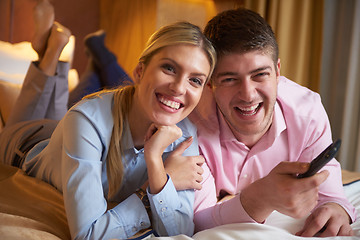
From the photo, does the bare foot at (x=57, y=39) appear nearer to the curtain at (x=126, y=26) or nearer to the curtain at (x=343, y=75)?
the curtain at (x=126, y=26)

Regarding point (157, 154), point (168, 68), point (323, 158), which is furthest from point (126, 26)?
point (323, 158)

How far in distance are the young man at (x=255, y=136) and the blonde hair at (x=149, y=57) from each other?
0.10m

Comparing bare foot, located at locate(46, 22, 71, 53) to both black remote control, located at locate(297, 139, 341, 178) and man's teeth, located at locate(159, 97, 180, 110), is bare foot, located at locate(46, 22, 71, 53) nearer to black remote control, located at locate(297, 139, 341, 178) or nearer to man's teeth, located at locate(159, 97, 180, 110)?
man's teeth, located at locate(159, 97, 180, 110)

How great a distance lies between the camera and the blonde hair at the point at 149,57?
1.09 metres

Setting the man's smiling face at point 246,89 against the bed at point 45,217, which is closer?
the bed at point 45,217

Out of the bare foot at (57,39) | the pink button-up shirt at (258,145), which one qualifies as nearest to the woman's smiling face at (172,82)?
the pink button-up shirt at (258,145)

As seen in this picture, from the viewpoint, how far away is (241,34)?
1.18 m

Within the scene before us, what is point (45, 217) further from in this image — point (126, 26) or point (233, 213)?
point (126, 26)

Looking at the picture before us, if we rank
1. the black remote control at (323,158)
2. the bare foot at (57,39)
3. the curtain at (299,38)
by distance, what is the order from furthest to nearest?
the curtain at (299,38), the bare foot at (57,39), the black remote control at (323,158)

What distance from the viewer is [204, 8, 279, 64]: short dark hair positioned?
117cm

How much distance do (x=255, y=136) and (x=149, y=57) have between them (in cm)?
47

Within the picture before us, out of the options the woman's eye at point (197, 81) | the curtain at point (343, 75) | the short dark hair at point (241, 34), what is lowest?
the curtain at point (343, 75)

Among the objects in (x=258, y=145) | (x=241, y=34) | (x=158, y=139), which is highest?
(x=241, y=34)

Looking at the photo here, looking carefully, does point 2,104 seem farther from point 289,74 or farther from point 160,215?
point 289,74
